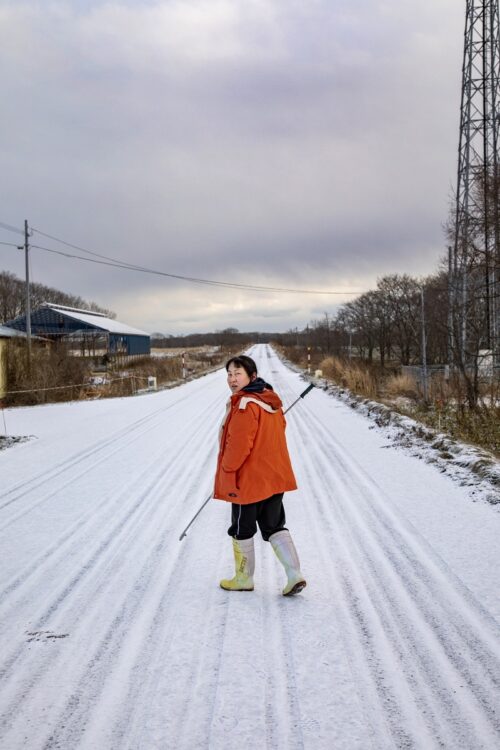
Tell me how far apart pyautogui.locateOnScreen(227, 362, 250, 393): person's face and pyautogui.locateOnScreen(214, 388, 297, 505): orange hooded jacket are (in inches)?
2.8

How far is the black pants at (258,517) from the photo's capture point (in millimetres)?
3422

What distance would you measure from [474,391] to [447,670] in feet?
32.4

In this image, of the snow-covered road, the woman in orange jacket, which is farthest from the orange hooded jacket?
the snow-covered road

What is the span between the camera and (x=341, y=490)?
6137 millimetres

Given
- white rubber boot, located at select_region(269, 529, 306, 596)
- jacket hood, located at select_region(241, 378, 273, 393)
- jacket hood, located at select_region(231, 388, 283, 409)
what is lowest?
white rubber boot, located at select_region(269, 529, 306, 596)

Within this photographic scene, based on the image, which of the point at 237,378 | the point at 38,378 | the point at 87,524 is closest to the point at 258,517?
the point at 237,378

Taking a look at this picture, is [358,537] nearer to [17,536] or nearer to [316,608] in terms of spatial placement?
[316,608]

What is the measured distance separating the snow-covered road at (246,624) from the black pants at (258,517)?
1.50ft

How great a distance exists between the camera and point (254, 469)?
338 centimetres

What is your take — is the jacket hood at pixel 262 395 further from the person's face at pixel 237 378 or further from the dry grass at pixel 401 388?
the dry grass at pixel 401 388

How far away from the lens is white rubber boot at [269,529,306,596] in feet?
11.2

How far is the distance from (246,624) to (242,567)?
0.46 m

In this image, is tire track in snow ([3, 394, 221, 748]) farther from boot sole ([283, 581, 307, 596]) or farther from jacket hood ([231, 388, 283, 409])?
jacket hood ([231, 388, 283, 409])

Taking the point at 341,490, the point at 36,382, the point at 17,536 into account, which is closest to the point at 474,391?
the point at 341,490
